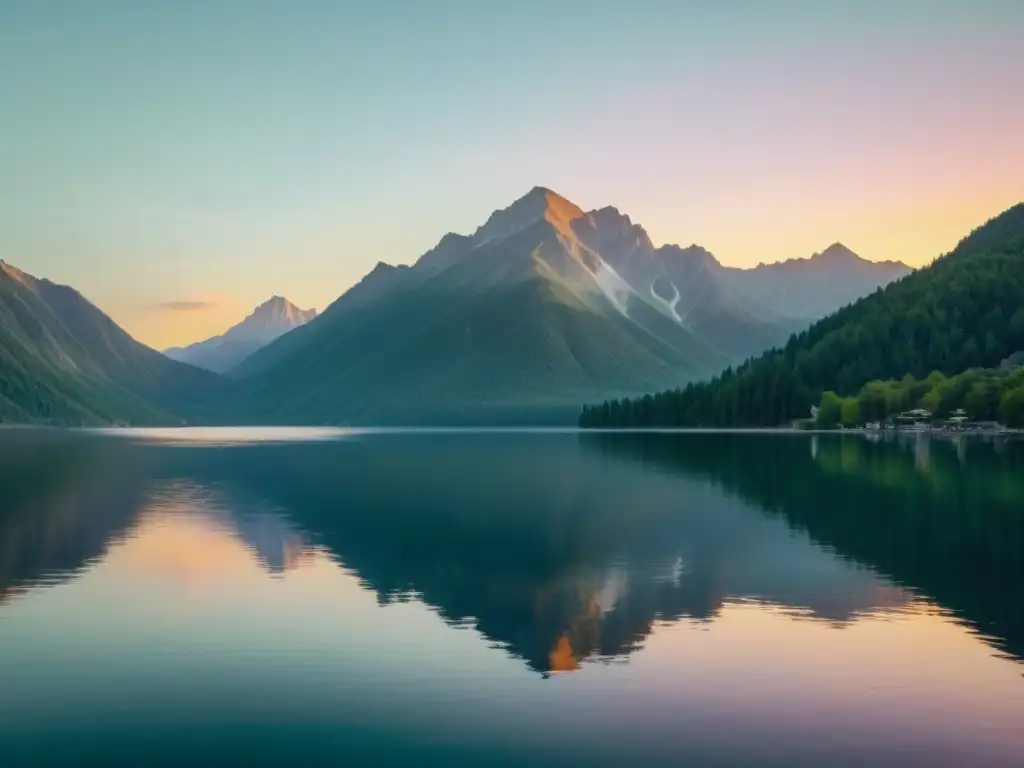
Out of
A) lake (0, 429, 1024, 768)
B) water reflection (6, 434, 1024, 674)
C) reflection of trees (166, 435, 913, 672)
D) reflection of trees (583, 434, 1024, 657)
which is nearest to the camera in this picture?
lake (0, 429, 1024, 768)

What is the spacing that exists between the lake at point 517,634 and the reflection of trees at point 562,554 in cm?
29

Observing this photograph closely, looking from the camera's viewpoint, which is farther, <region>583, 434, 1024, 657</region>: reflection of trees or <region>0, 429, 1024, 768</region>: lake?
<region>583, 434, 1024, 657</region>: reflection of trees

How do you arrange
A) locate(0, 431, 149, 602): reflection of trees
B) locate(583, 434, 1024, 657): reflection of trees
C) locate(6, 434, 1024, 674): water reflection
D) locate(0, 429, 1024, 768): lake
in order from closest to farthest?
locate(0, 429, 1024, 768): lake, locate(6, 434, 1024, 674): water reflection, locate(583, 434, 1024, 657): reflection of trees, locate(0, 431, 149, 602): reflection of trees

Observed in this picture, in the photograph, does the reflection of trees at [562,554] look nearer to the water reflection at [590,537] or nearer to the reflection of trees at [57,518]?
the water reflection at [590,537]

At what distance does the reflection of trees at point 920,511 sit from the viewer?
46763 mm

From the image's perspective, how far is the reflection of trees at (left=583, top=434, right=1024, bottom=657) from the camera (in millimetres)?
46763

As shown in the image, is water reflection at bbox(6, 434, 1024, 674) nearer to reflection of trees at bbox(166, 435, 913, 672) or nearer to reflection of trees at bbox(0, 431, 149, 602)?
reflection of trees at bbox(166, 435, 913, 672)

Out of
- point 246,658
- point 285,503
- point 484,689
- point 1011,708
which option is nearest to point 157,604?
point 246,658

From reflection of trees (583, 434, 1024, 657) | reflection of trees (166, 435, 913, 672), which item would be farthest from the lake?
reflection of trees (583, 434, 1024, 657)

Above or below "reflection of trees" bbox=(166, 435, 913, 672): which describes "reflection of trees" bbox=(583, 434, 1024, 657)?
above

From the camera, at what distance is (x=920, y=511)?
78.9 m

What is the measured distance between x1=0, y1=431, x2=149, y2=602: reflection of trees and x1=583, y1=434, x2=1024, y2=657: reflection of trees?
41605 mm

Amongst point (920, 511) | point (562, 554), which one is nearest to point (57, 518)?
point (562, 554)

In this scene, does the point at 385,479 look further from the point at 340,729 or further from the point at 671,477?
the point at 340,729
